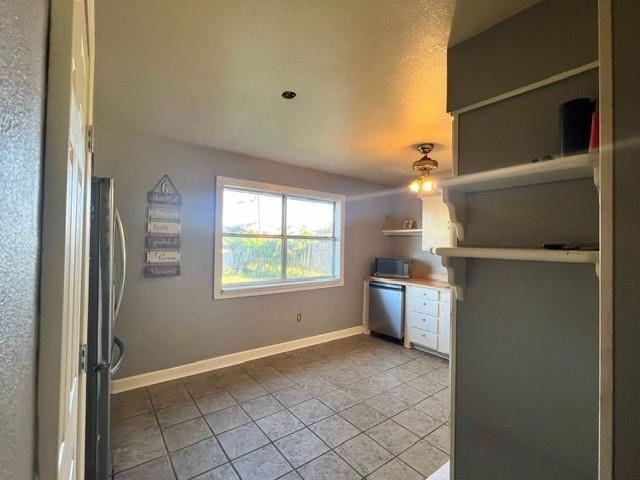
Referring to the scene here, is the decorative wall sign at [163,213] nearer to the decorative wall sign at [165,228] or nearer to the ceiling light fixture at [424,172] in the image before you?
the decorative wall sign at [165,228]

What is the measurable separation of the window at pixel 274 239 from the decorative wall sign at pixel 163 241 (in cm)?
41

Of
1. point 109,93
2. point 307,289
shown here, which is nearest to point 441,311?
point 307,289

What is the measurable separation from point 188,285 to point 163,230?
0.60m

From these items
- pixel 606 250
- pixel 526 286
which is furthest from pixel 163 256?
pixel 606 250

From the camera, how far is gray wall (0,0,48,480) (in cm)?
33

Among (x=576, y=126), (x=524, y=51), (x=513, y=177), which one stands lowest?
(x=513, y=177)

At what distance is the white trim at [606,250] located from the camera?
688mm

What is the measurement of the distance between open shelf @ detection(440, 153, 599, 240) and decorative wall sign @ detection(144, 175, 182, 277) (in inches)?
102

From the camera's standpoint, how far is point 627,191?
0.69 meters

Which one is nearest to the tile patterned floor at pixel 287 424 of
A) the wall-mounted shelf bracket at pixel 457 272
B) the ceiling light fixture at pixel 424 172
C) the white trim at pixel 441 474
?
the white trim at pixel 441 474

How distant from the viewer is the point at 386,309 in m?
4.39

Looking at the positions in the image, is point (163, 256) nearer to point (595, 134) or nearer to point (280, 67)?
point (280, 67)

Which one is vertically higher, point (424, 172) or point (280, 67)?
point (280, 67)

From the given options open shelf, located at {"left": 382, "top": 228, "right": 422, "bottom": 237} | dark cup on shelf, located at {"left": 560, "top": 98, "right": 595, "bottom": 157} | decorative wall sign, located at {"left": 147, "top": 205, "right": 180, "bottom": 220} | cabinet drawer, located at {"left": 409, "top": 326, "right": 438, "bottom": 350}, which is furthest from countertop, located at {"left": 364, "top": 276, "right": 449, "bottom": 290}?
dark cup on shelf, located at {"left": 560, "top": 98, "right": 595, "bottom": 157}
